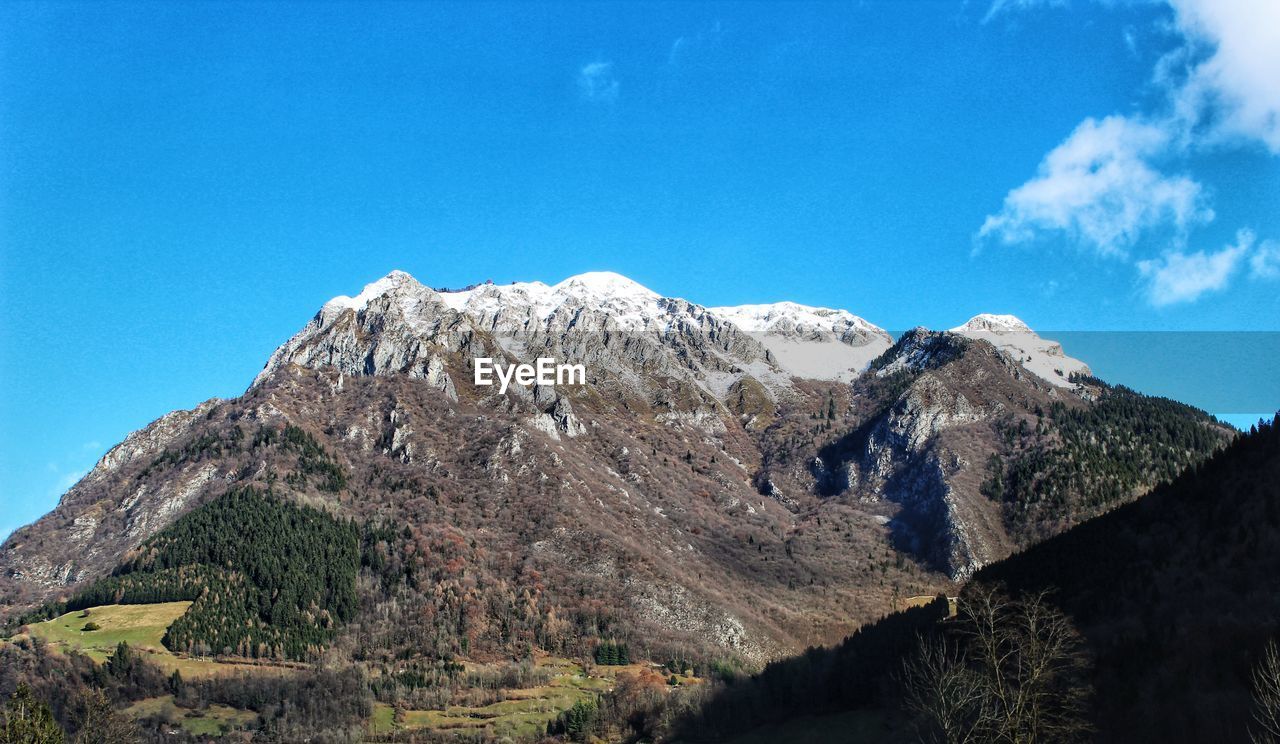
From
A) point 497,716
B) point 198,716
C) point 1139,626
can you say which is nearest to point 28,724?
point 1139,626

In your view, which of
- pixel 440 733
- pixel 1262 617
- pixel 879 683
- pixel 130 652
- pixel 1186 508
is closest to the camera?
pixel 1262 617

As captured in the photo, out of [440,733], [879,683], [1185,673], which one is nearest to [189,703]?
[440,733]

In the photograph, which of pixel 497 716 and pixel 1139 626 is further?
pixel 497 716

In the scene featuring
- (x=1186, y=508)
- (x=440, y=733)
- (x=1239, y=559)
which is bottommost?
(x=440, y=733)

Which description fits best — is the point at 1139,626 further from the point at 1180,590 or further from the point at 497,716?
the point at 497,716

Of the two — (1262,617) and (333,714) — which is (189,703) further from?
(1262,617)

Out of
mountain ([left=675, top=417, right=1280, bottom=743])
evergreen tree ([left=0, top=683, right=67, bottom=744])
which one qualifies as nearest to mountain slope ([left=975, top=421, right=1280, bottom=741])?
mountain ([left=675, top=417, right=1280, bottom=743])

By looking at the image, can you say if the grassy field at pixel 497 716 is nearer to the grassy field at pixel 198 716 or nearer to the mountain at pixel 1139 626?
the grassy field at pixel 198 716

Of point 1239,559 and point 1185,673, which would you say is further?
point 1239,559

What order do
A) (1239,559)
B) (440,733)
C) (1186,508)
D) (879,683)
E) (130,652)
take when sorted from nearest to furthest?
(1239,559) → (1186,508) → (879,683) → (440,733) → (130,652)
